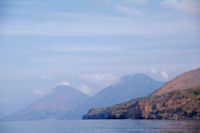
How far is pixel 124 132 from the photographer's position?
151 metres

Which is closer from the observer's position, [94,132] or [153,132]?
[153,132]

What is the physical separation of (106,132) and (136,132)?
44.7 ft

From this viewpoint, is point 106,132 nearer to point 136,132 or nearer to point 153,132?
point 136,132

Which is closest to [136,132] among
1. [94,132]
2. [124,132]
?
[124,132]

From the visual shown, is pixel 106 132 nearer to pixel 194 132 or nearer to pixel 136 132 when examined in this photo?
pixel 136 132

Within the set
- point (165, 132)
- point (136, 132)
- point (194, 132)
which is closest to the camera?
point (194, 132)

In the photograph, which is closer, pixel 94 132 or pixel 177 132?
pixel 177 132

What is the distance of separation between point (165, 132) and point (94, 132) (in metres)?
33.7

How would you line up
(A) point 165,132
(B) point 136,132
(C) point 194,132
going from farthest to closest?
1. (B) point 136,132
2. (A) point 165,132
3. (C) point 194,132

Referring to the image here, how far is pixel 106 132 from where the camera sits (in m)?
154

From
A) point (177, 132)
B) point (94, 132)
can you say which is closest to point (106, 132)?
point (94, 132)

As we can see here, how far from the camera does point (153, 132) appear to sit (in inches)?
5468

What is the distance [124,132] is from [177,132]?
27711 mm

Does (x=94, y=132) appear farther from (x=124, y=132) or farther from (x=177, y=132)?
(x=177, y=132)
